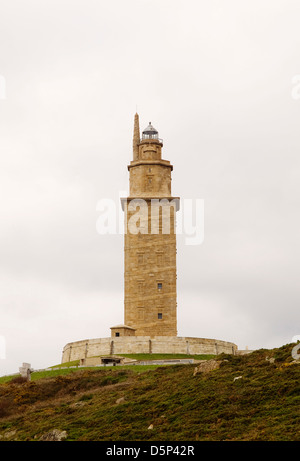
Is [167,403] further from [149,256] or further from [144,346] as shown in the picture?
[149,256]

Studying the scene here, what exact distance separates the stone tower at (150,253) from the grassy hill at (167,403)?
16.6 metres

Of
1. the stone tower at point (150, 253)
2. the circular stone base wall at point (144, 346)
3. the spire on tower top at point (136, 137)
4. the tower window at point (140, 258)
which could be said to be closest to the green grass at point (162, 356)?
the circular stone base wall at point (144, 346)

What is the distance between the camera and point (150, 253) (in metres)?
67.9

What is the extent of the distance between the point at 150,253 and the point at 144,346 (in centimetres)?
1096

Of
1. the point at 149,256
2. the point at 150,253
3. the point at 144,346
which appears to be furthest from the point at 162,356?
the point at 150,253

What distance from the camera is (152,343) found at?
198ft

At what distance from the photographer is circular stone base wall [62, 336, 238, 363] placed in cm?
6003

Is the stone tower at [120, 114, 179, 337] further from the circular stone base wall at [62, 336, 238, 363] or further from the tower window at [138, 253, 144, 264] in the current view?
the circular stone base wall at [62, 336, 238, 363]

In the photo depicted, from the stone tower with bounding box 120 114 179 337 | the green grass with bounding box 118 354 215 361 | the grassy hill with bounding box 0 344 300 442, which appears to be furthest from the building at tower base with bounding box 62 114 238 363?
the grassy hill with bounding box 0 344 300 442

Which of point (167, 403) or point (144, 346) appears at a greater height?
point (144, 346)

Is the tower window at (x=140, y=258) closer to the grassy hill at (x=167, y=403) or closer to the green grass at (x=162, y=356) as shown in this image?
the green grass at (x=162, y=356)

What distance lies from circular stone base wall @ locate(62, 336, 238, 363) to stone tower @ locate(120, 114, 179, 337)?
14.8ft

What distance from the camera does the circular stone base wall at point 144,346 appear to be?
60.0 m
